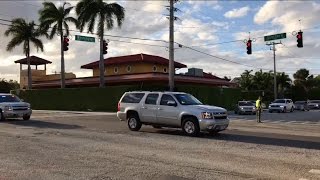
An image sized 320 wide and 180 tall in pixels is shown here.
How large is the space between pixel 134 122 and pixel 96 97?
26291mm

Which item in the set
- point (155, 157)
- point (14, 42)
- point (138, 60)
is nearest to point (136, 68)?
point (138, 60)

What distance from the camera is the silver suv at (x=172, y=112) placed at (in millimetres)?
17438

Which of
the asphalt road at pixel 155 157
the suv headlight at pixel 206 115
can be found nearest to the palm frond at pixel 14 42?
the asphalt road at pixel 155 157

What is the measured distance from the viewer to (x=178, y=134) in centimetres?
1830

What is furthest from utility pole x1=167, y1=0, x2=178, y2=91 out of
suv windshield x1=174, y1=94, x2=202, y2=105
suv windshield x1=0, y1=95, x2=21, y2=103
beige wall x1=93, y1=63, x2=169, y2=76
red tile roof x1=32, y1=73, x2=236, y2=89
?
beige wall x1=93, y1=63, x2=169, y2=76

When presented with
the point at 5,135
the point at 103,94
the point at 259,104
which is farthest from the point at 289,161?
the point at 103,94

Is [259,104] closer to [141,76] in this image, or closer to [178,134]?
[178,134]

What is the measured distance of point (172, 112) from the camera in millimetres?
18312

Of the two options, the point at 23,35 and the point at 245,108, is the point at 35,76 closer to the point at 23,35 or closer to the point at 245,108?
the point at 23,35

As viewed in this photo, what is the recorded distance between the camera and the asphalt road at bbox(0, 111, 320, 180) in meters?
9.88

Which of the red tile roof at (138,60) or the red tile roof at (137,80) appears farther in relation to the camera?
the red tile roof at (138,60)

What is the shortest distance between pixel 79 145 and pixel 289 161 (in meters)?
6.45

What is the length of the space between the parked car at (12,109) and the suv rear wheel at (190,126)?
12.5 metres

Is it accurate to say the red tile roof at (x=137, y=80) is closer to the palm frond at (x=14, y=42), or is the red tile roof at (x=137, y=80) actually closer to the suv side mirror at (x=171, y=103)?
the palm frond at (x=14, y=42)
